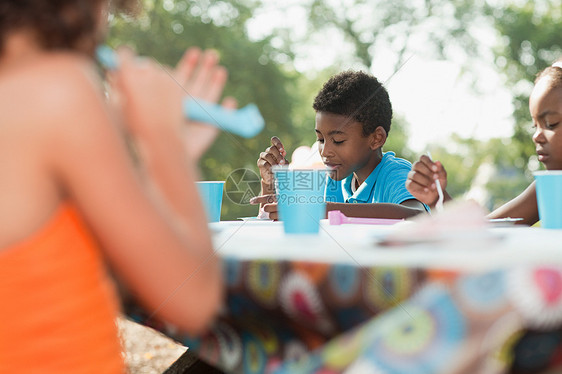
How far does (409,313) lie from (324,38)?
14815mm

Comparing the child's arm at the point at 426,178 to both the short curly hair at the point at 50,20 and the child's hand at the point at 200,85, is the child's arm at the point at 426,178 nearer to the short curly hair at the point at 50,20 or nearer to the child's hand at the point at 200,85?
the child's hand at the point at 200,85

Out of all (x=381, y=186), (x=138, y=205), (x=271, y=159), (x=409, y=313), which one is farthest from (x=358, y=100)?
(x=138, y=205)

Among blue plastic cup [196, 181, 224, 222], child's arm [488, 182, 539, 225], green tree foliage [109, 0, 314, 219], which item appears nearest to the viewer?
blue plastic cup [196, 181, 224, 222]

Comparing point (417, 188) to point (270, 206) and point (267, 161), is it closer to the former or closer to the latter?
point (270, 206)

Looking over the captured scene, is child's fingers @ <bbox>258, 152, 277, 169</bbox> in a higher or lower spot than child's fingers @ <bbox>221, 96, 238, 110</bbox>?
lower

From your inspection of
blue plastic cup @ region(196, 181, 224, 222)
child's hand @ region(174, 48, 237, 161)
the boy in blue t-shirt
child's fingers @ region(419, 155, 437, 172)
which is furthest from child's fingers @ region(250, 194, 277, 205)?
child's hand @ region(174, 48, 237, 161)

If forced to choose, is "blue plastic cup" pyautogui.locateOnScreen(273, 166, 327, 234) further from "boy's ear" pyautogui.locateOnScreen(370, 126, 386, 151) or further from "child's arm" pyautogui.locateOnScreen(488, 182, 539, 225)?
"boy's ear" pyautogui.locateOnScreen(370, 126, 386, 151)

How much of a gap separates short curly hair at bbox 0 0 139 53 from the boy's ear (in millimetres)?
2273

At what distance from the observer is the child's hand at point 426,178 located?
1.62 meters

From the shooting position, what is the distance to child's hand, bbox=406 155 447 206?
162cm

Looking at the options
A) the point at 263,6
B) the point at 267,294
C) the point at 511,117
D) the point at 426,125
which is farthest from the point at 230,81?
the point at 267,294

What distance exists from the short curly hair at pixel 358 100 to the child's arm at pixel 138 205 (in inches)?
85.8

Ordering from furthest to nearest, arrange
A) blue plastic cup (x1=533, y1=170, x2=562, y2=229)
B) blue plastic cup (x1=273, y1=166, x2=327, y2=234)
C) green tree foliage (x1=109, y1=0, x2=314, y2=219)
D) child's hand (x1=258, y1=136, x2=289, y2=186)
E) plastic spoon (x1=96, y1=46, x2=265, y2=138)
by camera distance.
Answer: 1. green tree foliage (x1=109, y1=0, x2=314, y2=219)
2. child's hand (x1=258, y1=136, x2=289, y2=186)
3. blue plastic cup (x1=533, y1=170, x2=562, y2=229)
4. blue plastic cup (x1=273, y1=166, x2=327, y2=234)
5. plastic spoon (x1=96, y1=46, x2=265, y2=138)

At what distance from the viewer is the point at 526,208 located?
203 cm
